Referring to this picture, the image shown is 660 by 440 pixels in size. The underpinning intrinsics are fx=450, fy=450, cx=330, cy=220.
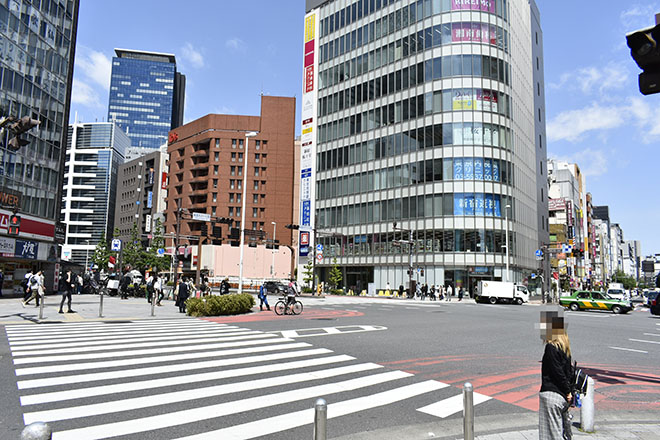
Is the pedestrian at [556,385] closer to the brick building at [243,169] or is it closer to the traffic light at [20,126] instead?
the traffic light at [20,126]

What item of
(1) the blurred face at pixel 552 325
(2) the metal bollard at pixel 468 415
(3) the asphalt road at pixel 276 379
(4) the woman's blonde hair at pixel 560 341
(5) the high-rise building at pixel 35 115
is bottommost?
(3) the asphalt road at pixel 276 379

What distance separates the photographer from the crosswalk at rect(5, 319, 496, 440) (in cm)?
593

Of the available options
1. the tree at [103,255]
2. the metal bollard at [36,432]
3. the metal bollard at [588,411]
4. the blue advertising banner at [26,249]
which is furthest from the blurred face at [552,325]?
the tree at [103,255]

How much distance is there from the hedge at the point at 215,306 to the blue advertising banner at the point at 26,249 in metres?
20.3

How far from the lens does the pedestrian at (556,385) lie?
464 centimetres

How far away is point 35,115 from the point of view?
3641cm

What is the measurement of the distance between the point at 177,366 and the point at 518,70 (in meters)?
64.0

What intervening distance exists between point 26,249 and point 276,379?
34.8m

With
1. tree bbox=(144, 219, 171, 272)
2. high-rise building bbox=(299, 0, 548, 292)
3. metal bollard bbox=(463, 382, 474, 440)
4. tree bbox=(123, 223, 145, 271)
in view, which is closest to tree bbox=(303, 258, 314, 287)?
high-rise building bbox=(299, 0, 548, 292)

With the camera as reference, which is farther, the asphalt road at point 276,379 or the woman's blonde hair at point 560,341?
the asphalt road at point 276,379

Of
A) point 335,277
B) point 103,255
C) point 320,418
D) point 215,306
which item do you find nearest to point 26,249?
point 215,306

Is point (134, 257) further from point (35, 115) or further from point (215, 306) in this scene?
point (215, 306)

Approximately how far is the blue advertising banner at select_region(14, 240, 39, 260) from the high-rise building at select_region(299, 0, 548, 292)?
85.0 feet

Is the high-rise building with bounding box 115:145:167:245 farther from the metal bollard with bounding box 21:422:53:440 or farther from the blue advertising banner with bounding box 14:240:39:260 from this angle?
the metal bollard with bounding box 21:422:53:440
